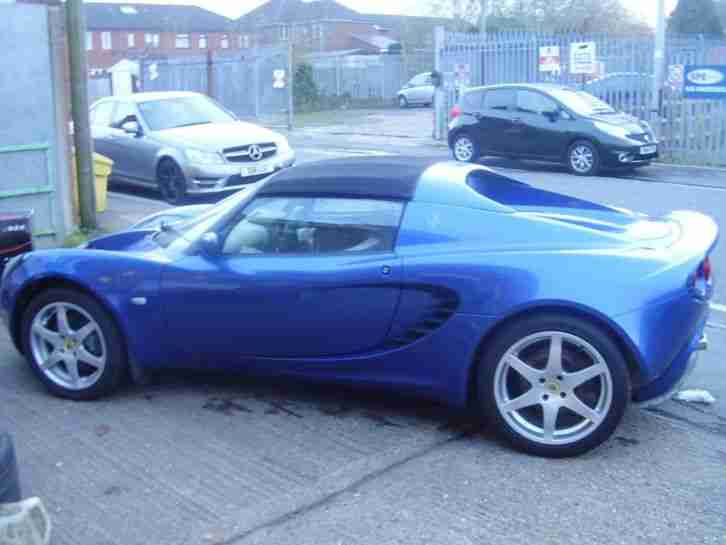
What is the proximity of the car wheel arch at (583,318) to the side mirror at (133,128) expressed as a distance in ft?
35.1

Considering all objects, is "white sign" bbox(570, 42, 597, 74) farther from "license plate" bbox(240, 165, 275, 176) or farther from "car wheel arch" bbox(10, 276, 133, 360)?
"car wheel arch" bbox(10, 276, 133, 360)

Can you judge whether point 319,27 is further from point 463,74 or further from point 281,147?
point 281,147

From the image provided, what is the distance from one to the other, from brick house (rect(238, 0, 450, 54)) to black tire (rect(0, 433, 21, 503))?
6540cm

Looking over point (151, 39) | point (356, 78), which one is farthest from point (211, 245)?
point (151, 39)

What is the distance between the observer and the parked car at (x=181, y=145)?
529 inches

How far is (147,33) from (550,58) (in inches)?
2446

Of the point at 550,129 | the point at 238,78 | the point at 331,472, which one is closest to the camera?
the point at 331,472

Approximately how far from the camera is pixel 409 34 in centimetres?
5362

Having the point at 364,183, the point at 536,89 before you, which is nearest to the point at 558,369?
the point at 364,183

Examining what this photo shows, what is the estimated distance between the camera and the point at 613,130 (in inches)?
669

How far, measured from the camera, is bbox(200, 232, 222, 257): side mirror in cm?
521

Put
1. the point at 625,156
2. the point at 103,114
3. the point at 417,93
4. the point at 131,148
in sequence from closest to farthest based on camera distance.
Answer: the point at 131,148
the point at 103,114
the point at 625,156
the point at 417,93

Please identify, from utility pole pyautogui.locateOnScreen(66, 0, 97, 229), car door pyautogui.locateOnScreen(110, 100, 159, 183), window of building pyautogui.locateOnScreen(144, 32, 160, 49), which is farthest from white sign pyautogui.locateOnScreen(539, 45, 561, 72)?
window of building pyautogui.locateOnScreen(144, 32, 160, 49)

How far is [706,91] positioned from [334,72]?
28183 mm
